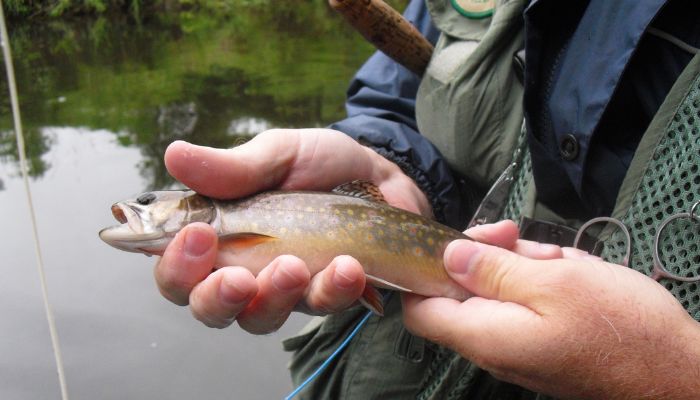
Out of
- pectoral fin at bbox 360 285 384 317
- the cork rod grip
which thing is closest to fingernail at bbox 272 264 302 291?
pectoral fin at bbox 360 285 384 317

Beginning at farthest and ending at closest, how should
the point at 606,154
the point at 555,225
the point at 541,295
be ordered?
the point at 555,225
the point at 606,154
the point at 541,295

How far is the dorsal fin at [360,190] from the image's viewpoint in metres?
1.86

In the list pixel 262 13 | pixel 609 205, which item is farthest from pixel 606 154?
pixel 262 13

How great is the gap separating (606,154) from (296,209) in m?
0.83

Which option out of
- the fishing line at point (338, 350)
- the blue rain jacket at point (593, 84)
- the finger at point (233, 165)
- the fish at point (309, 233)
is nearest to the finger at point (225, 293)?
the fish at point (309, 233)

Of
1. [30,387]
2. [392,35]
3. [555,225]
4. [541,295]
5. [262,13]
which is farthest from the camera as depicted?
[262,13]

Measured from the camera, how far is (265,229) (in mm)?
1702

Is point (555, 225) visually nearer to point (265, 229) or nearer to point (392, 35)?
point (265, 229)

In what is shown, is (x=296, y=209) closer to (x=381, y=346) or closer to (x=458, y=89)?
(x=381, y=346)

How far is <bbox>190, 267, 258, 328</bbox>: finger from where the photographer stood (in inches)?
60.7

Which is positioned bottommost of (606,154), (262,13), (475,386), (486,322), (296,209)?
(262,13)

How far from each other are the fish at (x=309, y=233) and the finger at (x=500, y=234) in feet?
0.21

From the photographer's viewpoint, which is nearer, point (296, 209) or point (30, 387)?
point (296, 209)

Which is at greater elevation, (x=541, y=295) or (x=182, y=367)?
(x=541, y=295)
